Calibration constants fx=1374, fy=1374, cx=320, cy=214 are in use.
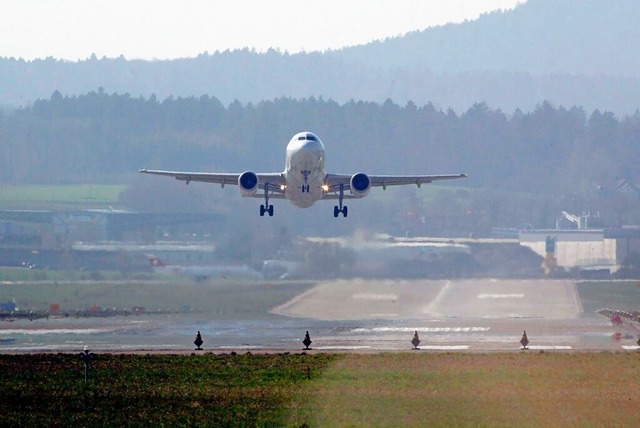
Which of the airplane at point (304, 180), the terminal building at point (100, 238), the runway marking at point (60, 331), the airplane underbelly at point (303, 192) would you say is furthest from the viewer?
the terminal building at point (100, 238)

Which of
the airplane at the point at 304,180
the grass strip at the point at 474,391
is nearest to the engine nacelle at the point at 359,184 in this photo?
the airplane at the point at 304,180

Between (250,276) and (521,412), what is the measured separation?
1634 inches

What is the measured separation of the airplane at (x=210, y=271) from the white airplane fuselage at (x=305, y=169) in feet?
44.6

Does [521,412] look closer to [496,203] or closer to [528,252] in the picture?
[528,252]

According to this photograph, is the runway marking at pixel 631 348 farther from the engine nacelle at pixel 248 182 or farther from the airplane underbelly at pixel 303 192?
the engine nacelle at pixel 248 182

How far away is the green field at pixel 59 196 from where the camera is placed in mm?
106750

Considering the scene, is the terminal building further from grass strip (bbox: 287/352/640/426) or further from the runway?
grass strip (bbox: 287/352/640/426)

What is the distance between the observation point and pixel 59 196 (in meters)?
115

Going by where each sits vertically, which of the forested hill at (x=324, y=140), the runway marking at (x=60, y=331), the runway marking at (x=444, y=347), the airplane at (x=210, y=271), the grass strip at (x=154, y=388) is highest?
the forested hill at (x=324, y=140)

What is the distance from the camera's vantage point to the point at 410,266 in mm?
82312

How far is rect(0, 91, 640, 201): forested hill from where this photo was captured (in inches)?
5094

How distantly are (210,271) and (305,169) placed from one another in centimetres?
1635

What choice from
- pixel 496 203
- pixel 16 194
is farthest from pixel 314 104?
pixel 16 194

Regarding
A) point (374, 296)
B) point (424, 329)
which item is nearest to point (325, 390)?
point (424, 329)
